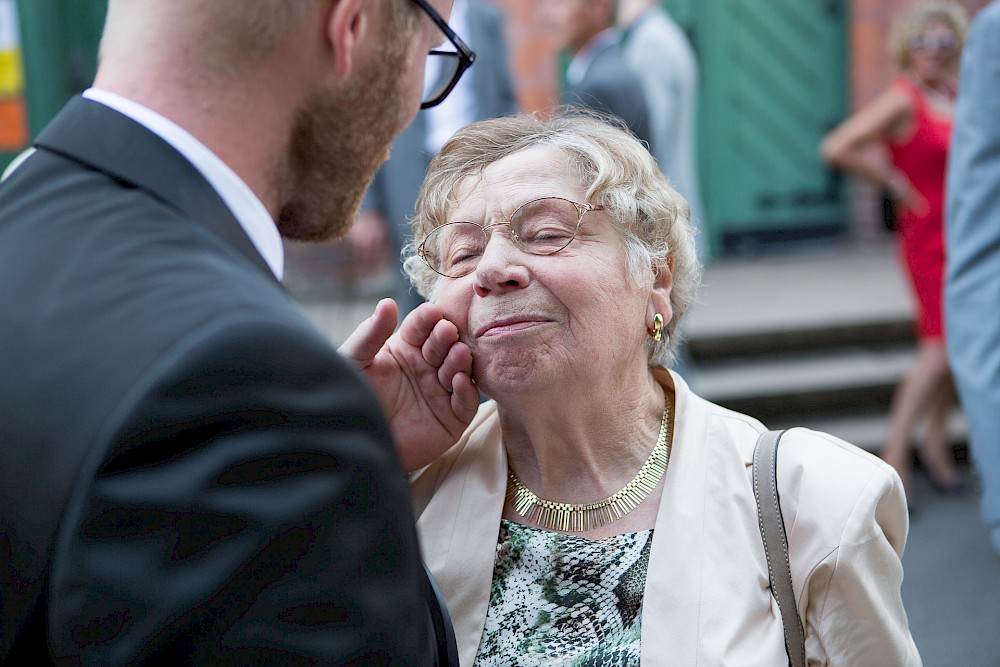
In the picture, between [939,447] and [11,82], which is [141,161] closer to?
[939,447]

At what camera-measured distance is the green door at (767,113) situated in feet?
26.6

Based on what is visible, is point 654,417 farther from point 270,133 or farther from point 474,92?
point 474,92

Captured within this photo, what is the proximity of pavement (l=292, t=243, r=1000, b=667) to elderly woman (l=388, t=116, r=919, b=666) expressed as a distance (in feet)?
1.60

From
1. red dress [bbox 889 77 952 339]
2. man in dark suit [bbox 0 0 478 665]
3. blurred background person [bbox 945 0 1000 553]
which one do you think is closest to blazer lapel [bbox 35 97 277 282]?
man in dark suit [bbox 0 0 478 665]

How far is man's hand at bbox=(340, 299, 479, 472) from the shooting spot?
6.13 ft

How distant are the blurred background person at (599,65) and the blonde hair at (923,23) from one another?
1427 millimetres

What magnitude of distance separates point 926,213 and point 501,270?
3792 mm

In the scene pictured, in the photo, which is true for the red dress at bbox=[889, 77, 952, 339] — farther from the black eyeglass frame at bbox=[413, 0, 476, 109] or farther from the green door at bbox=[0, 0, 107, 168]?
the green door at bbox=[0, 0, 107, 168]

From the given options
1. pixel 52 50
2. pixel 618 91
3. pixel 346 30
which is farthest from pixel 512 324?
pixel 52 50

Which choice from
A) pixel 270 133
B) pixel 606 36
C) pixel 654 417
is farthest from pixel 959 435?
pixel 270 133

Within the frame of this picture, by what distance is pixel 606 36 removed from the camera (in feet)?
15.6

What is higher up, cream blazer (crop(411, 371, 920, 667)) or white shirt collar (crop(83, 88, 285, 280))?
white shirt collar (crop(83, 88, 285, 280))

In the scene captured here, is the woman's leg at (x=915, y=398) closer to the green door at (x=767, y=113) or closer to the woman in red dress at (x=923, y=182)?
the woman in red dress at (x=923, y=182)

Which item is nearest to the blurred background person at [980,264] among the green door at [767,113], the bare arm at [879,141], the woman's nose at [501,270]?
the woman's nose at [501,270]
